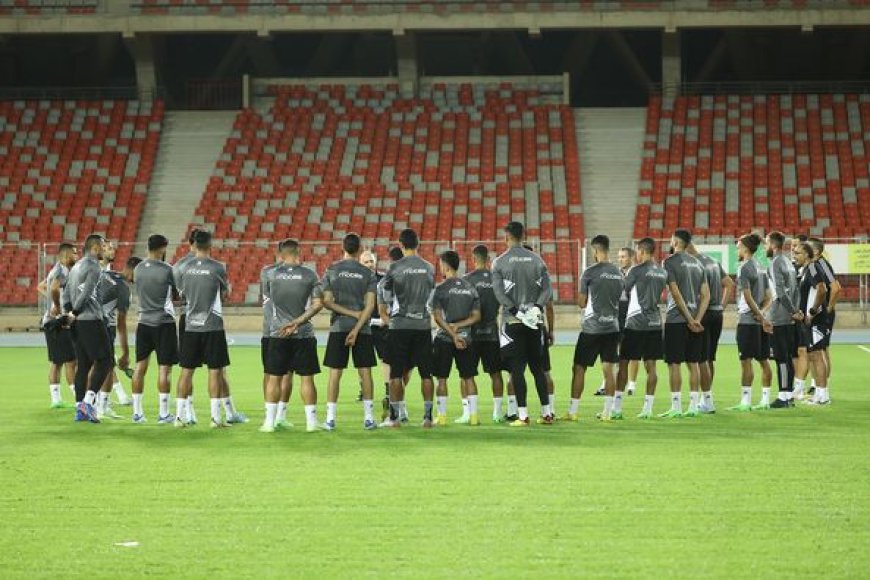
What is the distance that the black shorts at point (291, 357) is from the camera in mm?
14984

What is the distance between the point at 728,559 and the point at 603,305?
7.50 m

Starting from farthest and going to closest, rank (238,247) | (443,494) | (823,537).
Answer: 1. (238,247)
2. (443,494)
3. (823,537)

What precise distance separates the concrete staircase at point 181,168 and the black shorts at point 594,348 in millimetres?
25249

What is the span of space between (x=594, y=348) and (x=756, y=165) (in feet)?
93.4

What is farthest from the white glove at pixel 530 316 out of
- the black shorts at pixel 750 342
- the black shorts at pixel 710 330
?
the black shorts at pixel 750 342

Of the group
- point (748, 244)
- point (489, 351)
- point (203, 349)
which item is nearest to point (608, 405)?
point (489, 351)

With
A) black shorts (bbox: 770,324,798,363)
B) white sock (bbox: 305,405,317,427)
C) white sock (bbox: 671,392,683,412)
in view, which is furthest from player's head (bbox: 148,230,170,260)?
black shorts (bbox: 770,324,798,363)

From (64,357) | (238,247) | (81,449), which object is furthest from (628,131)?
(81,449)

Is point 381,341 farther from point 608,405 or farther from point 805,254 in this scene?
point 805,254

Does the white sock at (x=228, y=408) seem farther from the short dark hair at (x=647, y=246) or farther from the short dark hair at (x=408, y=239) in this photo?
the short dark hair at (x=647, y=246)

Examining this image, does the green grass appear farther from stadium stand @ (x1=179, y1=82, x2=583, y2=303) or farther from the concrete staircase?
the concrete staircase

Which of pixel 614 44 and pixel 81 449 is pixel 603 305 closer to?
pixel 81 449

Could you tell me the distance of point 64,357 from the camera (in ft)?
57.9

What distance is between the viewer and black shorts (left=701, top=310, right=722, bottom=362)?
55.7 ft
